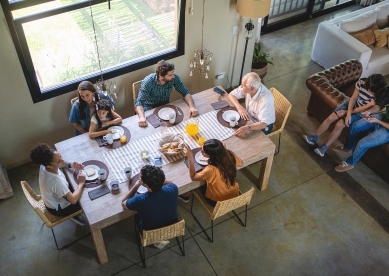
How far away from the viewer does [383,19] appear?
22.2 feet

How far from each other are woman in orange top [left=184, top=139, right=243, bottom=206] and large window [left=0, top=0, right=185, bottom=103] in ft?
5.44

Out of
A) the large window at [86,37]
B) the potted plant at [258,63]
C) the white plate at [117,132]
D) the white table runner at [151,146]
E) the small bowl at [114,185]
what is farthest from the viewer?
the potted plant at [258,63]

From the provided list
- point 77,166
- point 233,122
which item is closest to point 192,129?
point 233,122

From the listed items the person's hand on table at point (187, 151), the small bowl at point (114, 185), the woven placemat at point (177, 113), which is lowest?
the small bowl at point (114, 185)

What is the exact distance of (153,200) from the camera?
353 cm

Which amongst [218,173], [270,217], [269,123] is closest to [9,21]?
[218,173]

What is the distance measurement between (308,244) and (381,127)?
1.67m

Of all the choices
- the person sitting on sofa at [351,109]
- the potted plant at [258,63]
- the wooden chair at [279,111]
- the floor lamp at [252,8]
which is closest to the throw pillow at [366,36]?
the potted plant at [258,63]

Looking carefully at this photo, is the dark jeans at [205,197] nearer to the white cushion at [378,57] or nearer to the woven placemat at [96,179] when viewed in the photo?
the woven placemat at [96,179]

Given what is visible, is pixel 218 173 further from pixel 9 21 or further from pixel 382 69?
pixel 382 69

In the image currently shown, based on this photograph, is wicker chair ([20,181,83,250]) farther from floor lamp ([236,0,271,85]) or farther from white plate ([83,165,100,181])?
floor lamp ([236,0,271,85])

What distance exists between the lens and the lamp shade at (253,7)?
500 centimetres

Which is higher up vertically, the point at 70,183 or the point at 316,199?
the point at 70,183

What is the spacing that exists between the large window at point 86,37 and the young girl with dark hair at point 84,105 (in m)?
0.43
